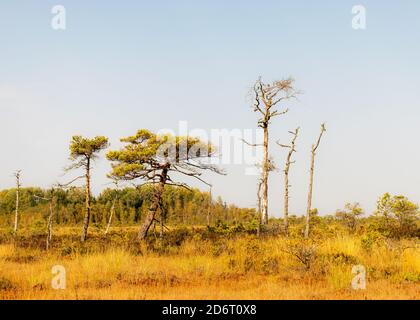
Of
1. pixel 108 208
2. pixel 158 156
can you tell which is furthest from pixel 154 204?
pixel 108 208

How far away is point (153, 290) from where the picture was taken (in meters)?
8.84

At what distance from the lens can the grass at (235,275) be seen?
328 inches

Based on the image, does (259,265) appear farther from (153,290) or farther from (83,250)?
(83,250)

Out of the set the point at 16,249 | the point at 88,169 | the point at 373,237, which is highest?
the point at 88,169

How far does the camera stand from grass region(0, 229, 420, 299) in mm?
8336

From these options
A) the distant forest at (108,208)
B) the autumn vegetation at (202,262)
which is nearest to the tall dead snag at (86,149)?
the autumn vegetation at (202,262)

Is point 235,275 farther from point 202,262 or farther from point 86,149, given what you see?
point 86,149

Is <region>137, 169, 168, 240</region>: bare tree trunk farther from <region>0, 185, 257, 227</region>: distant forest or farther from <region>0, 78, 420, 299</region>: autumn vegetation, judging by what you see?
<region>0, 185, 257, 227</region>: distant forest

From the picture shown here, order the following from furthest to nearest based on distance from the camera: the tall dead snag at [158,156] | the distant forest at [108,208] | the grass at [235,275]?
the distant forest at [108,208]
the tall dead snag at [158,156]
the grass at [235,275]

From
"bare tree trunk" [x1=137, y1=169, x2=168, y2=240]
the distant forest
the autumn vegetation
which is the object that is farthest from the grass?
the distant forest

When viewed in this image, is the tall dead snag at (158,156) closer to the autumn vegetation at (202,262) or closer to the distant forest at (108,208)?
the autumn vegetation at (202,262)

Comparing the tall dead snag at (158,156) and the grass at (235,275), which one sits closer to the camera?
the grass at (235,275)
